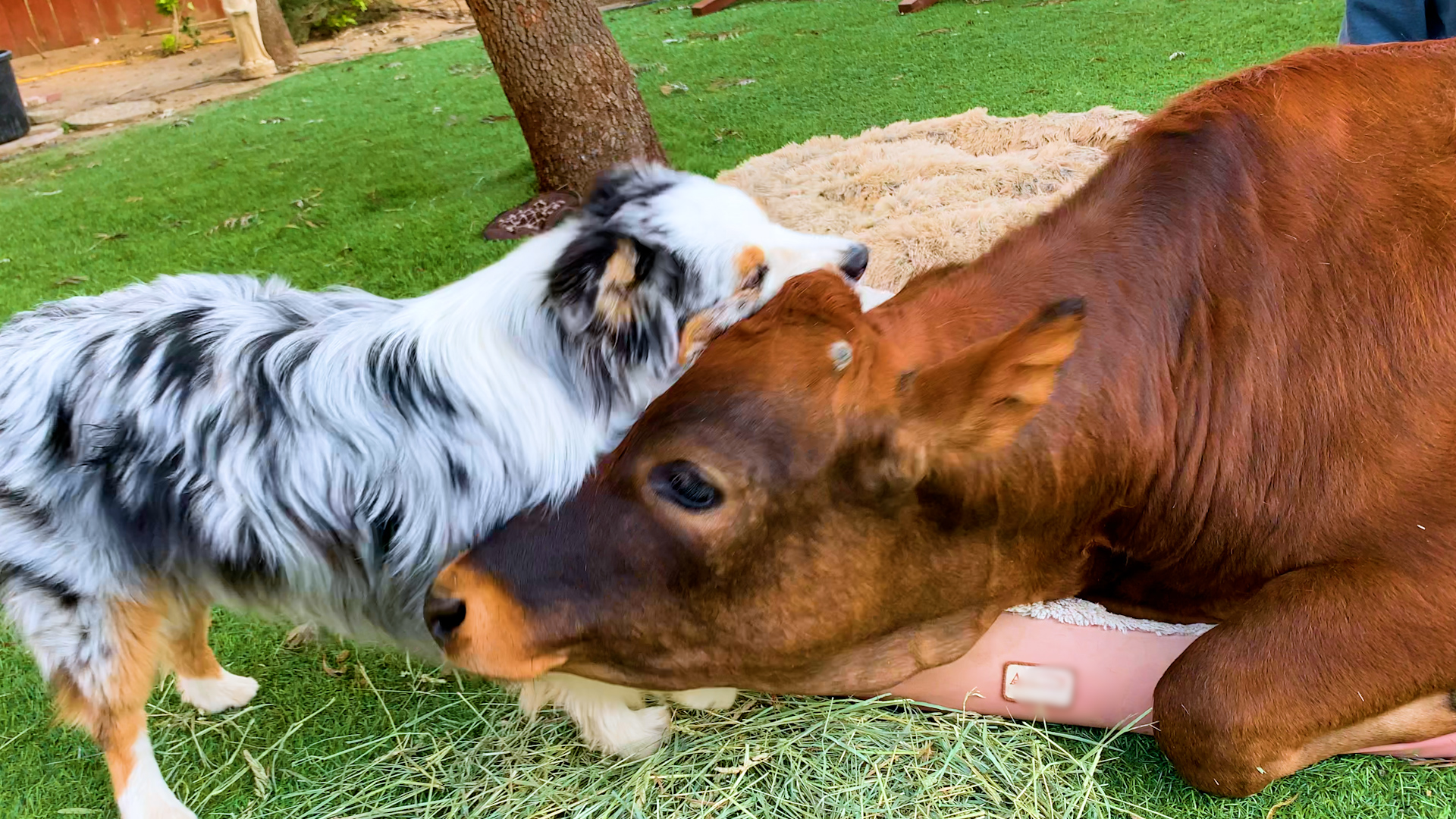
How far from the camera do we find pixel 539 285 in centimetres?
218

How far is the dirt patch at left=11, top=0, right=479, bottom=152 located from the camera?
35.8ft

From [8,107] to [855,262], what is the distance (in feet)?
34.7

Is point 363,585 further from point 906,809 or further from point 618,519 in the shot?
point 906,809

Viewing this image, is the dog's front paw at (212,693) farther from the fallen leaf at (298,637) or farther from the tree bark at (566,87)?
the tree bark at (566,87)

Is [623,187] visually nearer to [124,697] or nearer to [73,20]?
[124,697]

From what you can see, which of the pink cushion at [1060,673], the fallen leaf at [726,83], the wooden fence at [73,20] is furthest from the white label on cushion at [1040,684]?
the wooden fence at [73,20]

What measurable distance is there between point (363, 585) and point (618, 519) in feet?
2.74

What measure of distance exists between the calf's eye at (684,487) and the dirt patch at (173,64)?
10127 mm

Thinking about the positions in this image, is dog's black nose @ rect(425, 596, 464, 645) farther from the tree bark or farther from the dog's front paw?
the tree bark

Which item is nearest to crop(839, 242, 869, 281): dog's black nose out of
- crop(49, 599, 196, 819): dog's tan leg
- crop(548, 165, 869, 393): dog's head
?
crop(548, 165, 869, 393): dog's head

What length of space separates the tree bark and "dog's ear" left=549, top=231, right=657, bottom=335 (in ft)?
9.61

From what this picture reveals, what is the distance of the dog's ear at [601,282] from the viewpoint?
208 centimetres

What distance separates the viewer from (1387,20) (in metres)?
3.65

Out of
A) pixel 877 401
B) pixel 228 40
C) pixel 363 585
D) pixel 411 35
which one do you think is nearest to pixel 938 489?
pixel 877 401
